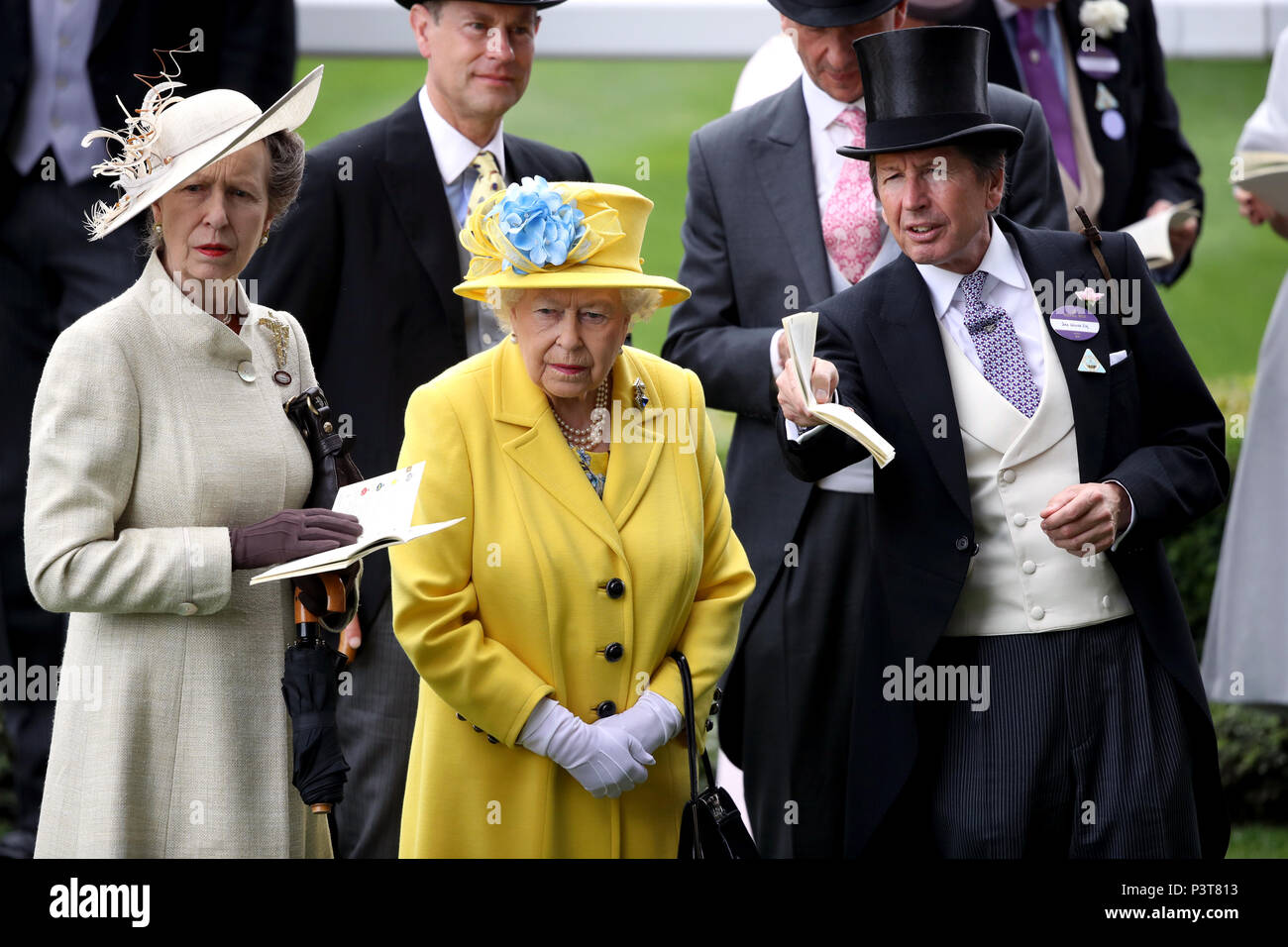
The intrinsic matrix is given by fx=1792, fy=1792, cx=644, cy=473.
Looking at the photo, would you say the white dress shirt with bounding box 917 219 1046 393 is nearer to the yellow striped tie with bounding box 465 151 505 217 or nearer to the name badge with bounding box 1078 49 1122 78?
the yellow striped tie with bounding box 465 151 505 217

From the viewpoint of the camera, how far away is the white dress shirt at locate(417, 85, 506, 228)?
483cm

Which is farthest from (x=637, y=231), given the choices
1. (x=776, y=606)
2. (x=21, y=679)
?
(x=21, y=679)

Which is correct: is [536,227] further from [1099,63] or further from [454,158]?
[1099,63]

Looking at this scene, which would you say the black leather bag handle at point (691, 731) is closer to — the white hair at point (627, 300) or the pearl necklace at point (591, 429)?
the pearl necklace at point (591, 429)

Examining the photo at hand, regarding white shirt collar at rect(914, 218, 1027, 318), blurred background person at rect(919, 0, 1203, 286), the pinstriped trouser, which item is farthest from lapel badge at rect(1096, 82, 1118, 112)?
the pinstriped trouser

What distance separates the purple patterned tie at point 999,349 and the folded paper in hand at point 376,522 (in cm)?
125

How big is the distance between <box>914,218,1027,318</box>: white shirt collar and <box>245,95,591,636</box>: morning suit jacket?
4.27 ft

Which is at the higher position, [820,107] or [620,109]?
[620,109]

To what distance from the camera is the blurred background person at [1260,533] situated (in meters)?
6.14

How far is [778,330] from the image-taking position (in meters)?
4.71

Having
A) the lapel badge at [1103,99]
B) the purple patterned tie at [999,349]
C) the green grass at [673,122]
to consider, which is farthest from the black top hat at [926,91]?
the green grass at [673,122]

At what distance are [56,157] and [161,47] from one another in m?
0.44

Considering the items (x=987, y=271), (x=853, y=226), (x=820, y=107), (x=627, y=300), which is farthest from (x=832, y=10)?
(x=627, y=300)
